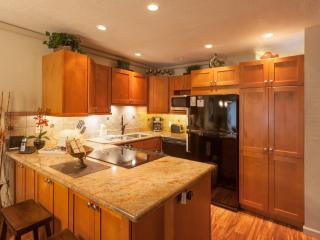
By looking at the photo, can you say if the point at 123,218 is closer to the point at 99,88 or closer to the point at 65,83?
the point at 65,83

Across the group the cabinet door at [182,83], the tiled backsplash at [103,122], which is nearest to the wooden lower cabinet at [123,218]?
the tiled backsplash at [103,122]

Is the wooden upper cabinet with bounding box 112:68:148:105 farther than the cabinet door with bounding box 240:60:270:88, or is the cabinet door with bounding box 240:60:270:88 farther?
the wooden upper cabinet with bounding box 112:68:148:105

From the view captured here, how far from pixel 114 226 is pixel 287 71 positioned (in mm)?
2575

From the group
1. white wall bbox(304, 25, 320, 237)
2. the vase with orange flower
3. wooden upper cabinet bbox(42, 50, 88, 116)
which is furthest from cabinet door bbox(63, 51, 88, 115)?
white wall bbox(304, 25, 320, 237)

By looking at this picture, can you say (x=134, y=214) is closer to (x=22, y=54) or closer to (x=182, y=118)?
(x=22, y=54)

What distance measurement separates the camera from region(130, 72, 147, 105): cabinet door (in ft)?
12.1

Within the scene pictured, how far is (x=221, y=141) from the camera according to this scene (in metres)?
2.81

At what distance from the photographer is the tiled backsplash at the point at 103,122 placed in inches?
96.0

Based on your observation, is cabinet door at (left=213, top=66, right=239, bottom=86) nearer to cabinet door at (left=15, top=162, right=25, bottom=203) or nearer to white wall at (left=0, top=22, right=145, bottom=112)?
white wall at (left=0, top=22, right=145, bottom=112)

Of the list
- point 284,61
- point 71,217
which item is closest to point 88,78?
point 71,217

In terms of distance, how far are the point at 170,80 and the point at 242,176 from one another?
2268 mm

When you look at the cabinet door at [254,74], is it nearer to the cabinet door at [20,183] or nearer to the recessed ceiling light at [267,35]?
the recessed ceiling light at [267,35]

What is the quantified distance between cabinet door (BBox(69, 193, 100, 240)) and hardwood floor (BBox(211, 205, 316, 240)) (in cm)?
148

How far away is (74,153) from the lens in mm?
1645
